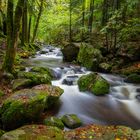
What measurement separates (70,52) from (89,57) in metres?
2.26

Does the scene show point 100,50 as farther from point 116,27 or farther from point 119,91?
point 119,91

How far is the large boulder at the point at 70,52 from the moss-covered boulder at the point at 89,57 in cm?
91

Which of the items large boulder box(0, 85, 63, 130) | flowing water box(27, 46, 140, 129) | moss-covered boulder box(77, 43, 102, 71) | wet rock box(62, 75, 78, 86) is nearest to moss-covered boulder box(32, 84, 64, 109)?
flowing water box(27, 46, 140, 129)

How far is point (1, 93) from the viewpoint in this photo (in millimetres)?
8391

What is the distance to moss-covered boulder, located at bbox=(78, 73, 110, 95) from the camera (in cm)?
960

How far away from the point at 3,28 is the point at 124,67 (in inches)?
396

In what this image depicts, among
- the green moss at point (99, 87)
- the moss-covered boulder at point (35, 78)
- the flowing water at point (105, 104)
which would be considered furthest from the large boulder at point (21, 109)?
the green moss at point (99, 87)

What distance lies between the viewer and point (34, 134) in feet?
18.5

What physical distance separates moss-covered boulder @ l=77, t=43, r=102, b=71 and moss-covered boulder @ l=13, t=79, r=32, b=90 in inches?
203

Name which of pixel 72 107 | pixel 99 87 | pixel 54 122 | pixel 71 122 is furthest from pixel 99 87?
pixel 54 122

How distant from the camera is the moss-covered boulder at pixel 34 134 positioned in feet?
17.6

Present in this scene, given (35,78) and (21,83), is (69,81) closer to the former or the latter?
(35,78)

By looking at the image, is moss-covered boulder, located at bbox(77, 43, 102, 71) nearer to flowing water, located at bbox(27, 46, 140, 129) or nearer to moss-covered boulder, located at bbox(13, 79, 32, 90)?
flowing water, located at bbox(27, 46, 140, 129)

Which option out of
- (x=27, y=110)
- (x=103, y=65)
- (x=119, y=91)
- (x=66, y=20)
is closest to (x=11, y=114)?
(x=27, y=110)
